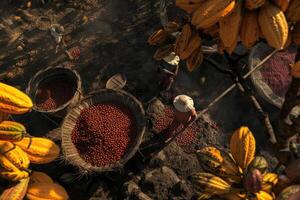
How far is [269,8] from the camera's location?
81.8 inches

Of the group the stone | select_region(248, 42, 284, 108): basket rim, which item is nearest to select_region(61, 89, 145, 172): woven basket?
the stone

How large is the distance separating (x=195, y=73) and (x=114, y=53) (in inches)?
70.2

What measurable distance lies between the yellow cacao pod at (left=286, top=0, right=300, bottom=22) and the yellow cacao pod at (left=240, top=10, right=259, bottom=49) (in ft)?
0.71

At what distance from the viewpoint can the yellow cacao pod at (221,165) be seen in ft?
8.23

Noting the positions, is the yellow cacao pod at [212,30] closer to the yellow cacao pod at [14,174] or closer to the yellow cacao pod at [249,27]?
the yellow cacao pod at [249,27]

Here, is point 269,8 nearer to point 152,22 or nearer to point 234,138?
point 234,138

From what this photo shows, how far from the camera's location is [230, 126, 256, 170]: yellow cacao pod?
260cm

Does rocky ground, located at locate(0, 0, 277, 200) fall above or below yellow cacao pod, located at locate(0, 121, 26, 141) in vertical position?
below

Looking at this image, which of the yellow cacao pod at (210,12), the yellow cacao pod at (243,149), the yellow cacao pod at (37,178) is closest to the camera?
the yellow cacao pod at (210,12)

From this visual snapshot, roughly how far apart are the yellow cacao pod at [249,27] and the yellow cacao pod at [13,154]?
2942mm

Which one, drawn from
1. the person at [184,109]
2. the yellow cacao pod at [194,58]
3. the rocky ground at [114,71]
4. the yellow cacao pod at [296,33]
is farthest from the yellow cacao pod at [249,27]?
the rocky ground at [114,71]

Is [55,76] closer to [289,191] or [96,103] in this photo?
[96,103]

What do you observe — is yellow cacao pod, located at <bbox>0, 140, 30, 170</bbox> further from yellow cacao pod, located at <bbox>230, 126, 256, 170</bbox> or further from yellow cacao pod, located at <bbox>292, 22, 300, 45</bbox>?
yellow cacao pod, located at <bbox>292, 22, 300, 45</bbox>

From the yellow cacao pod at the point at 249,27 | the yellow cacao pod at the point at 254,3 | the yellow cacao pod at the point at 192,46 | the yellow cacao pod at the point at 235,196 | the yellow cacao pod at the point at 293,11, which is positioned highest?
the yellow cacao pod at the point at 254,3
